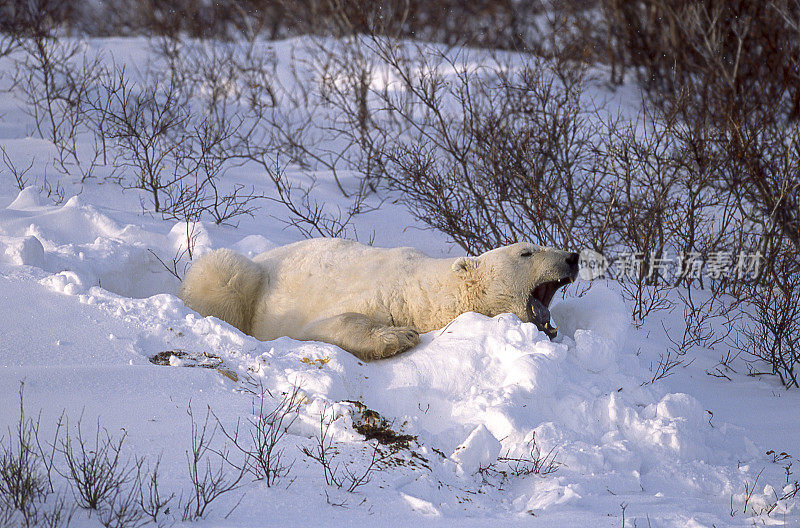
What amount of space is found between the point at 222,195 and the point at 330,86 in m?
3.07

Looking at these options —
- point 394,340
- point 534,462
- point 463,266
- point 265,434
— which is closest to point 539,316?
point 463,266

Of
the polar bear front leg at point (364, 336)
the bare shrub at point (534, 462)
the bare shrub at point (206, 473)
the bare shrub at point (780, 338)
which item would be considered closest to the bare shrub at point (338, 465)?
the bare shrub at point (206, 473)

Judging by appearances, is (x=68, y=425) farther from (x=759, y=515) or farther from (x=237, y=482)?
(x=759, y=515)

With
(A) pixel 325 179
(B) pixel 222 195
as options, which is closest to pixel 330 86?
(A) pixel 325 179

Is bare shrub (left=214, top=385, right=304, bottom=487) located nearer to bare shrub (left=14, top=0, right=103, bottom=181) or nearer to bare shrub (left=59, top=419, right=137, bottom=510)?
bare shrub (left=59, top=419, right=137, bottom=510)

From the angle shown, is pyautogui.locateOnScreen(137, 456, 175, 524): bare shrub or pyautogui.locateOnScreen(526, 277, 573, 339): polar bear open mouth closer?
pyautogui.locateOnScreen(137, 456, 175, 524): bare shrub

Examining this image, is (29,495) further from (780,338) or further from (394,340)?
(780,338)

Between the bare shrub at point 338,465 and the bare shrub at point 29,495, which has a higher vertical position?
the bare shrub at point 29,495

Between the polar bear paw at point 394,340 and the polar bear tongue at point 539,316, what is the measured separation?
0.63 m

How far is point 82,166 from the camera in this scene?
7465mm

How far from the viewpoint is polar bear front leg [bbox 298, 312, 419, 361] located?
12.2 ft

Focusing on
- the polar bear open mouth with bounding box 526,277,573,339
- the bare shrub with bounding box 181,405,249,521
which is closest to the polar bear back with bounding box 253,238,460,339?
the polar bear open mouth with bounding box 526,277,573,339

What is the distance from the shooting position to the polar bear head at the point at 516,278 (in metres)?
3.97

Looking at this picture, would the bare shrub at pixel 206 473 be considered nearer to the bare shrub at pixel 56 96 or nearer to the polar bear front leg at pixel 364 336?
the polar bear front leg at pixel 364 336
